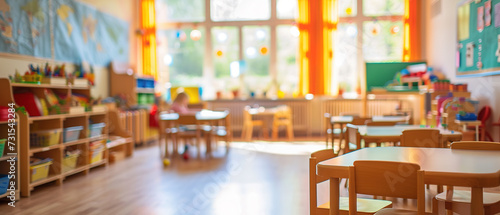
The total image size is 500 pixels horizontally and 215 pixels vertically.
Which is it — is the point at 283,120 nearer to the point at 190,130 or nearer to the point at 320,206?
the point at 190,130

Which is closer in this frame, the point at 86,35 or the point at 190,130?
the point at 190,130

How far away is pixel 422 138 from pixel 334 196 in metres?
1.50

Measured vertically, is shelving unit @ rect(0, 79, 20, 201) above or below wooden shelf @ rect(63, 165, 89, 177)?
above

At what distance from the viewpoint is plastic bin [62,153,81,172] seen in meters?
5.02

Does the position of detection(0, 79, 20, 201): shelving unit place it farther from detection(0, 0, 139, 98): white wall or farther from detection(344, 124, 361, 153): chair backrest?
detection(344, 124, 361, 153): chair backrest

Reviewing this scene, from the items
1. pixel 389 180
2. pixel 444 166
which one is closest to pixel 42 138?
pixel 389 180

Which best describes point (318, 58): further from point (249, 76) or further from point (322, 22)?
point (249, 76)

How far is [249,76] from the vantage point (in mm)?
9836

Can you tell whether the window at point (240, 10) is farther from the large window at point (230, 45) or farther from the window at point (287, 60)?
the window at point (287, 60)

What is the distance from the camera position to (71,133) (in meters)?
5.15

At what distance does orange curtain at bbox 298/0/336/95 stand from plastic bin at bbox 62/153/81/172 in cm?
536

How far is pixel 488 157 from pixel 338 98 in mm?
6954

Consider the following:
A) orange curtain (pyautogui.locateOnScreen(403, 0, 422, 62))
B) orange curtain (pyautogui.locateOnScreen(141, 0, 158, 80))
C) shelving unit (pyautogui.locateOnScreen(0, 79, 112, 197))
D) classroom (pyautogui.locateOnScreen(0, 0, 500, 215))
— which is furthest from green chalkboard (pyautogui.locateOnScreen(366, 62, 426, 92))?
shelving unit (pyautogui.locateOnScreen(0, 79, 112, 197))

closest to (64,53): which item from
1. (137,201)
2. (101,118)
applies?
(101,118)
